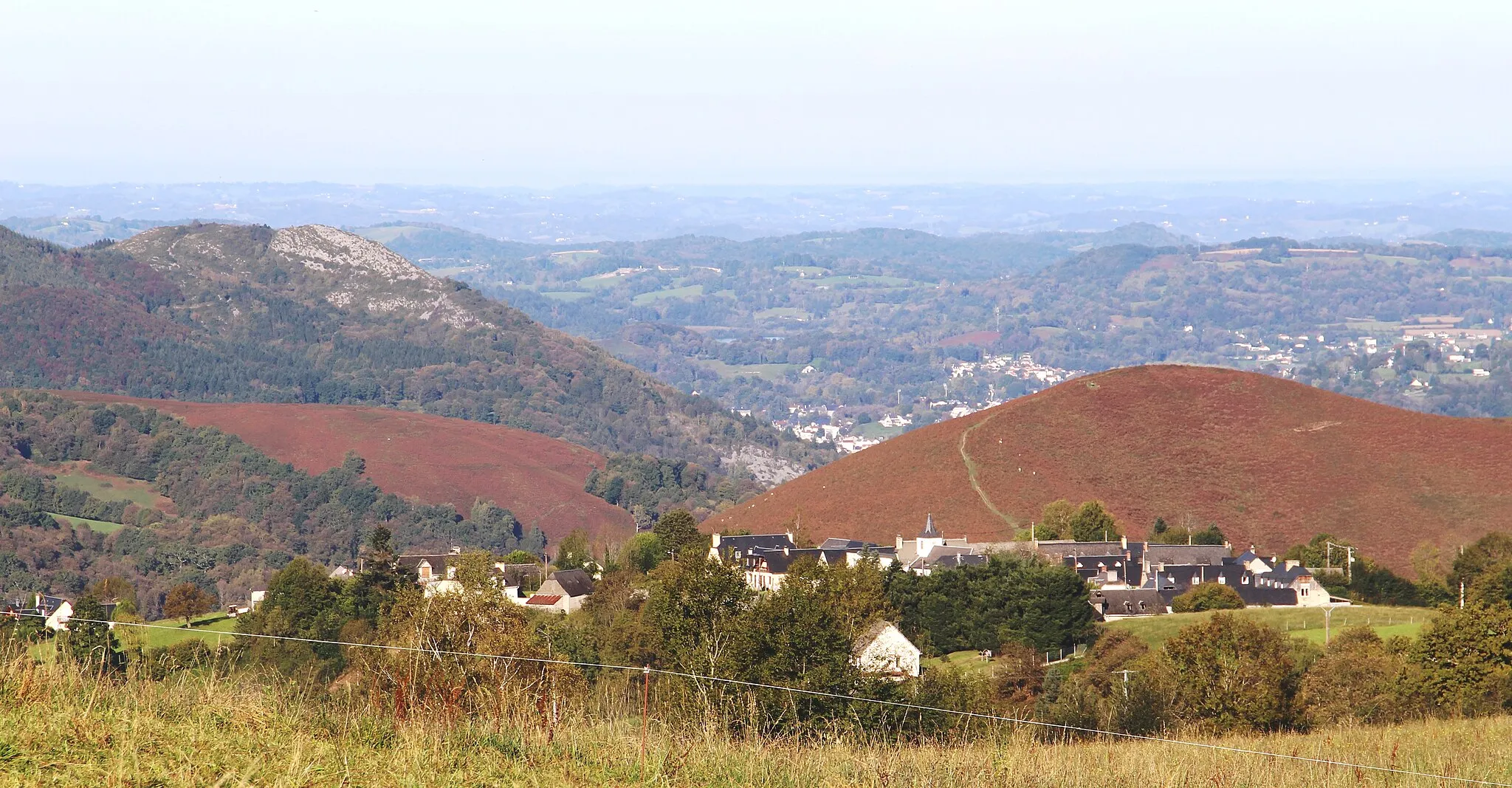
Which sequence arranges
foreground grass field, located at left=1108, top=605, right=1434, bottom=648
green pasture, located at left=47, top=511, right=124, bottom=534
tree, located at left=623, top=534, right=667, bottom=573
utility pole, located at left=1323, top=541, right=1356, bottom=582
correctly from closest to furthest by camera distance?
foreground grass field, located at left=1108, top=605, right=1434, bottom=648 < tree, located at left=623, top=534, right=667, bottom=573 < utility pole, located at left=1323, top=541, right=1356, bottom=582 < green pasture, located at left=47, top=511, right=124, bottom=534

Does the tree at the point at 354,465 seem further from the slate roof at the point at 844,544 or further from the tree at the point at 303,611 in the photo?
the tree at the point at 303,611

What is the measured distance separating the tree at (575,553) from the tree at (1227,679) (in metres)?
43.9

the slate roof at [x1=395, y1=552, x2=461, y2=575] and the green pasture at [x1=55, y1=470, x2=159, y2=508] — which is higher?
the slate roof at [x1=395, y1=552, x2=461, y2=575]

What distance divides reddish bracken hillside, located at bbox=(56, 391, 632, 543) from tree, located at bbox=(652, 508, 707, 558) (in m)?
77.8

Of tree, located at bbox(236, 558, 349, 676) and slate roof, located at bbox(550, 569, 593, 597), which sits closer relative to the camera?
tree, located at bbox(236, 558, 349, 676)

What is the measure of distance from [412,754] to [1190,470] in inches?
3988

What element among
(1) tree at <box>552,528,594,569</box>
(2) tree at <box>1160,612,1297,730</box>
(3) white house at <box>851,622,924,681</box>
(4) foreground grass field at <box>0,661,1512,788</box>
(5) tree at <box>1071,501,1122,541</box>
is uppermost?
(4) foreground grass field at <box>0,661,1512,788</box>

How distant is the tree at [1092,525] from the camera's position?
269 feet

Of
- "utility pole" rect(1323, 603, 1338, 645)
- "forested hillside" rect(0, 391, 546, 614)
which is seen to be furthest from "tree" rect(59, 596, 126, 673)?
"forested hillside" rect(0, 391, 546, 614)

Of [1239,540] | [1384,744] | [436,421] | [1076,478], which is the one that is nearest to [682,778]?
[1384,744]

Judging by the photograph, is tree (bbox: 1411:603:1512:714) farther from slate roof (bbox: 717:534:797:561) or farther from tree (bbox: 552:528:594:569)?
tree (bbox: 552:528:594:569)

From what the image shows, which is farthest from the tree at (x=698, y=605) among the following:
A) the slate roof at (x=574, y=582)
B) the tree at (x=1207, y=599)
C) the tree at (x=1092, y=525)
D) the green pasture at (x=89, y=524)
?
the green pasture at (x=89, y=524)

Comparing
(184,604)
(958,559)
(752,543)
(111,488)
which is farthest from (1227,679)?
(111,488)

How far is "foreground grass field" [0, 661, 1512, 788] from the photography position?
8680 mm
